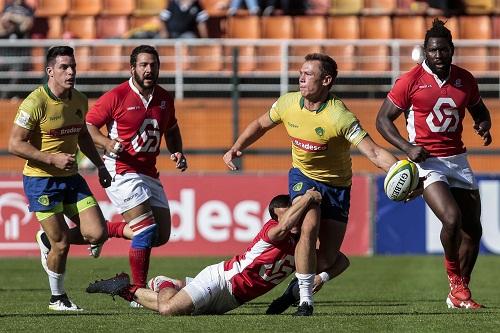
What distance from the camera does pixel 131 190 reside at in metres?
12.1

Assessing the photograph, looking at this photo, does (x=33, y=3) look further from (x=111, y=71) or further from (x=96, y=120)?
(x=96, y=120)

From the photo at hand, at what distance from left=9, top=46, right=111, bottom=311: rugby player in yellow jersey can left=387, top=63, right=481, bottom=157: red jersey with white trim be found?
2896 millimetres

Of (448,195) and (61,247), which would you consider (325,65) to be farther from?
(61,247)

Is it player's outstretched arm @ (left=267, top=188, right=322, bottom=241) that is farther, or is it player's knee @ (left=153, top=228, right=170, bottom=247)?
player's knee @ (left=153, top=228, right=170, bottom=247)

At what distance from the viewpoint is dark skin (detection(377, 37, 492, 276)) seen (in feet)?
36.5

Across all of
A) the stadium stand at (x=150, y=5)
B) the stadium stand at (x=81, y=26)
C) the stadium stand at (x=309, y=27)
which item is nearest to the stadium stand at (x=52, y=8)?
the stadium stand at (x=81, y=26)

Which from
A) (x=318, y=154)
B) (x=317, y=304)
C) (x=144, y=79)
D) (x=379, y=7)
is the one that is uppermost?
(x=379, y=7)

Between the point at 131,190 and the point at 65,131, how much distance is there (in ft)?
3.26

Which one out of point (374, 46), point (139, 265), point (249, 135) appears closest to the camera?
point (249, 135)

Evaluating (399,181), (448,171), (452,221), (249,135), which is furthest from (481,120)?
(249,135)

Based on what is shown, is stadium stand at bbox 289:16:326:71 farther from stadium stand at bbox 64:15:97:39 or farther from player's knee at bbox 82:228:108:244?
player's knee at bbox 82:228:108:244

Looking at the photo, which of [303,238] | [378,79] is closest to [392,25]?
[378,79]

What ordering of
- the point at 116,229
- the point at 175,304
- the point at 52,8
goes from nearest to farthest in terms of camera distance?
the point at 175,304
the point at 116,229
the point at 52,8

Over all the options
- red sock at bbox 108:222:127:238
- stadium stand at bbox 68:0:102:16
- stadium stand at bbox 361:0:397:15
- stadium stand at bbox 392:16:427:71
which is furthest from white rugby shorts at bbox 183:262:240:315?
stadium stand at bbox 68:0:102:16
